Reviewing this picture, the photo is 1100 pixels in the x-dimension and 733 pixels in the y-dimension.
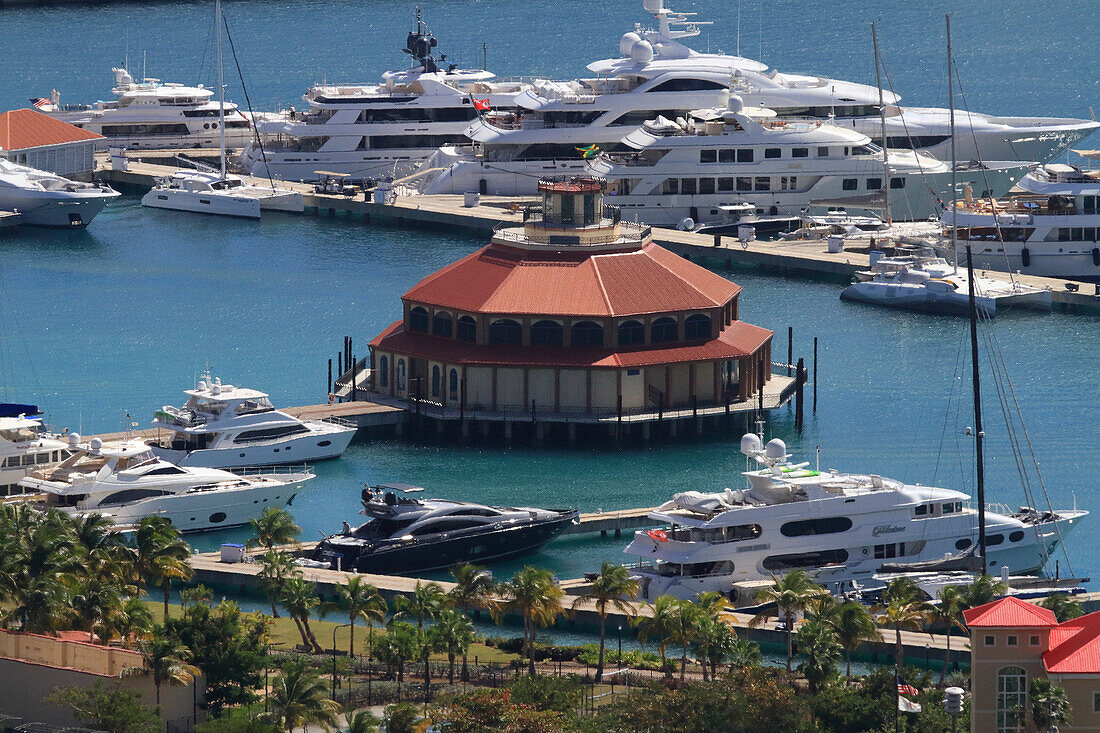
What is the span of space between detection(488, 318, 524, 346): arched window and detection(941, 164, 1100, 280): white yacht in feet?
113

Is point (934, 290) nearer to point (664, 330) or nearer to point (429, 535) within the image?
point (664, 330)

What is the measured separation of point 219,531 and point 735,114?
60.0m

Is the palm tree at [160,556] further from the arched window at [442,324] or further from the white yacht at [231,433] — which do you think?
the arched window at [442,324]

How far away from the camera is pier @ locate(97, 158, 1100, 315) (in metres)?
113

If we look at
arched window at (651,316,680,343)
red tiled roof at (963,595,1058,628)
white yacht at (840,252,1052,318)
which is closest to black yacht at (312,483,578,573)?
arched window at (651,316,680,343)

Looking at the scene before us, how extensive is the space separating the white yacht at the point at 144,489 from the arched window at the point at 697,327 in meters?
18.1

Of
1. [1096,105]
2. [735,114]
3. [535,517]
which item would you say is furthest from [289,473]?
[1096,105]

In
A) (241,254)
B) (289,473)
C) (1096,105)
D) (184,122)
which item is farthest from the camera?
(1096,105)

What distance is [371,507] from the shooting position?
235 ft

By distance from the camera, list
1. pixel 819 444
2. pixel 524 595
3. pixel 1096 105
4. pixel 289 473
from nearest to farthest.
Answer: pixel 524 595
pixel 289 473
pixel 819 444
pixel 1096 105

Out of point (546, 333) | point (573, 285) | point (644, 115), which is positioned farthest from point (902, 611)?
point (644, 115)

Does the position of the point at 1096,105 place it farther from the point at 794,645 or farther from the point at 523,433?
the point at 794,645

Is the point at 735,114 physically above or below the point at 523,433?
above

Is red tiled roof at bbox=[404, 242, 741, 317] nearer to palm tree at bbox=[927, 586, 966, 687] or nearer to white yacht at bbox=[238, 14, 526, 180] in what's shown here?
palm tree at bbox=[927, 586, 966, 687]
